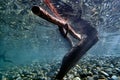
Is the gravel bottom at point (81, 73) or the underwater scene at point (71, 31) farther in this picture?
the gravel bottom at point (81, 73)

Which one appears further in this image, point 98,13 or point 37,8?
point 98,13

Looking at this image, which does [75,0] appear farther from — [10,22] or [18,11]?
[10,22]

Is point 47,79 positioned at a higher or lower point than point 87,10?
lower

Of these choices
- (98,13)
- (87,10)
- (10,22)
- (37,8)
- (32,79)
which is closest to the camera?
(37,8)

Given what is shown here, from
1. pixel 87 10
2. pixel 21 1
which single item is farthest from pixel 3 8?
pixel 87 10

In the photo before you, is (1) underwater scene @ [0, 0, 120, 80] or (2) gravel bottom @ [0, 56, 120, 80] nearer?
(1) underwater scene @ [0, 0, 120, 80]

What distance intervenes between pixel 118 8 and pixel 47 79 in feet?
31.5

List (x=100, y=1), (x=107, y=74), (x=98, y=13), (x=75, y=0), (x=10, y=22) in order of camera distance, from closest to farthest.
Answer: (x=107, y=74), (x=75, y=0), (x=100, y=1), (x=98, y=13), (x=10, y=22)

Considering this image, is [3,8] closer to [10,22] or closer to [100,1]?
[10,22]

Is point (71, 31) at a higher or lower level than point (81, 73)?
higher

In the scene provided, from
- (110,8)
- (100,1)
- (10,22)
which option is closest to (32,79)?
(100,1)

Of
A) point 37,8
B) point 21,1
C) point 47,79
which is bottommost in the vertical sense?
point 47,79

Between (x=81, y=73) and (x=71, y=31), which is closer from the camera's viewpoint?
(x=71, y=31)

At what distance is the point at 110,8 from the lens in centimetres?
1368
